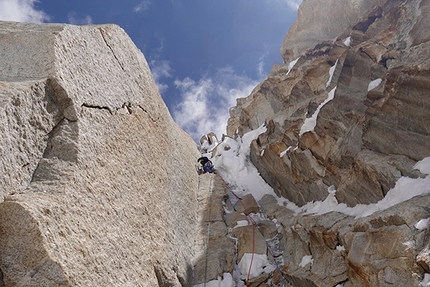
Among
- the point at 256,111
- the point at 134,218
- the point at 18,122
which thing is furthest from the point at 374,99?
the point at 256,111

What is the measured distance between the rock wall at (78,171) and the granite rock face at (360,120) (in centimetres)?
577

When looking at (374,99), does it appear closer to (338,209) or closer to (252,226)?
(338,209)

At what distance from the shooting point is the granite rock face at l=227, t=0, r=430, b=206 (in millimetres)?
8164

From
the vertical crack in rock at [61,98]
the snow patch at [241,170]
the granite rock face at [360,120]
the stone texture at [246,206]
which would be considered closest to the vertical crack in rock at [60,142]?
the vertical crack in rock at [61,98]

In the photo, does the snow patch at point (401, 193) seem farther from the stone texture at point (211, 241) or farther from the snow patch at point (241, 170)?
the snow patch at point (241, 170)

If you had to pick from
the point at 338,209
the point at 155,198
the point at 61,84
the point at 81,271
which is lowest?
the point at 81,271

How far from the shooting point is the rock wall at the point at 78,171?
12.7 feet

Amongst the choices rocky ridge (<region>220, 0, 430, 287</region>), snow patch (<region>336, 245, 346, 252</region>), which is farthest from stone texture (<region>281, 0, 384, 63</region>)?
snow patch (<region>336, 245, 346, 252</region>)

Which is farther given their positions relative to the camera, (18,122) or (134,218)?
(134,218)

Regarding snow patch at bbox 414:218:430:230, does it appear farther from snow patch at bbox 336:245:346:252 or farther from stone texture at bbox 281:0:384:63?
stone texture at bbox 281:0:384:63

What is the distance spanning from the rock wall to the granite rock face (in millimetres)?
5772

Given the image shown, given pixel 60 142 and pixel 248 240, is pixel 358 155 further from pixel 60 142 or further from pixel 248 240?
pixel 60 142

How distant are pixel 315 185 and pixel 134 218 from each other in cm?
753

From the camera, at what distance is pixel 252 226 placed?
34.8 feet
